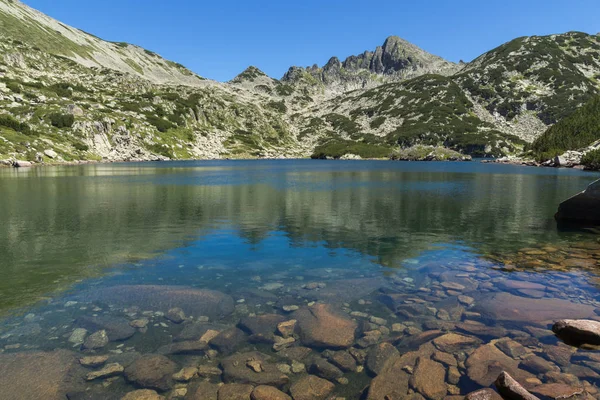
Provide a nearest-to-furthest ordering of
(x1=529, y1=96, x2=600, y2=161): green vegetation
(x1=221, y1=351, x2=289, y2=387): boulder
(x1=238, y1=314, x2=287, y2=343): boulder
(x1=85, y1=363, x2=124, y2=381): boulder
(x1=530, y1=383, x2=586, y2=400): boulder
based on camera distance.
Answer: (x1=530, y1=383, x2=586, y2=400): boulder, (x1=221, y1=351, x2=289, y2=387): boulder, (x1=85, y1=363, x2=124, y2=381): boulder, (x1=238, y1=314, x2=287, y2=343): boulder, (x1=529, y1=96, x2=600, y2=161): green vegetation

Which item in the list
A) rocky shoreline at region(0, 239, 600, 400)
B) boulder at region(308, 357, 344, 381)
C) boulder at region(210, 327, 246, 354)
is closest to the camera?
rocky shoreline at region(0, 239, 600, 400)

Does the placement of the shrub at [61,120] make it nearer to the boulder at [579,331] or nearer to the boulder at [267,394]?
the boulder at [267,394]

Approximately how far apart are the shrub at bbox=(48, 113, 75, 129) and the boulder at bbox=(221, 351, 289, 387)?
19372 centimetres

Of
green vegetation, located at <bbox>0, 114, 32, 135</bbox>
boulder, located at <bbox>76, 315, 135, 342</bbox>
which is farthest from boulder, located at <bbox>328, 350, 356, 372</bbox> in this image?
green vegetation, located at <bbox>0, 114, 32, 135</bbox>

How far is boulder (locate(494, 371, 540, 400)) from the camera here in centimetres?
867

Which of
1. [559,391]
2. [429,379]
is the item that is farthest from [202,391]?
[559,391]

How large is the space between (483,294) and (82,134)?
193 metres

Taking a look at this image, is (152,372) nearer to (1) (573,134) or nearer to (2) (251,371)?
(2) (251,371)

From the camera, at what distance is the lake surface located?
10.7 m

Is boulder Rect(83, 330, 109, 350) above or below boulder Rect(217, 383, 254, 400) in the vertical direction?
above

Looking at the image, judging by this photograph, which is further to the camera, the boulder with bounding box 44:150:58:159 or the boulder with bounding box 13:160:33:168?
the boulder with bounding box 44:150:58:159

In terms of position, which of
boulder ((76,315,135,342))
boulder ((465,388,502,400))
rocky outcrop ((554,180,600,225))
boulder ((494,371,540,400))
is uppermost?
rocky outcrop ((554,180,600,225))

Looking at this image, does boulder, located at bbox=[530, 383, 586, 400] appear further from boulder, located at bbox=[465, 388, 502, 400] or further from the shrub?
the shrub

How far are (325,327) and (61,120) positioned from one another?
196 meters
